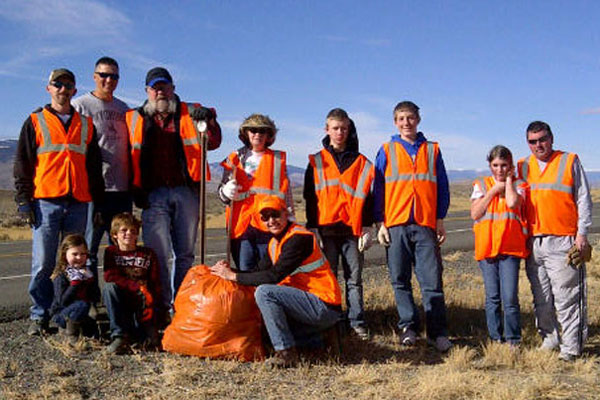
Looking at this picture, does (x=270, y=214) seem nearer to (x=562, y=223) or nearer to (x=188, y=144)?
(x=188, y=144)

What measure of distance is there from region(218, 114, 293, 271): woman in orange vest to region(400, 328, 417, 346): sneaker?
1478 mm

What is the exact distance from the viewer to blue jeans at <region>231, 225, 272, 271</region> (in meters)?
5.81

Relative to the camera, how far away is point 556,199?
5445 millimetres

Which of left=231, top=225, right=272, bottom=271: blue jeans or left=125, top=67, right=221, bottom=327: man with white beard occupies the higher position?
left=125, top=67, right=221, bottom=327: man with white beard

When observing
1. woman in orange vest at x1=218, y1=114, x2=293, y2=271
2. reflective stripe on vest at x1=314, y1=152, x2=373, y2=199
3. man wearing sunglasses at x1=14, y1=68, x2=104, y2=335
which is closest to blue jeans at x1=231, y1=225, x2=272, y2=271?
woman in orange vest at x1=218, y1=114, x2=293, y2=271

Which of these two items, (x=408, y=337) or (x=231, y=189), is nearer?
(x=231, y=189)

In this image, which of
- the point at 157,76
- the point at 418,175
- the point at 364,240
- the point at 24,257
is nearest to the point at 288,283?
the point at 364,240

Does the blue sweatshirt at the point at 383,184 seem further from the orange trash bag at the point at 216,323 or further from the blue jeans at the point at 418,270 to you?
the orange trash bag at the point at 216,323

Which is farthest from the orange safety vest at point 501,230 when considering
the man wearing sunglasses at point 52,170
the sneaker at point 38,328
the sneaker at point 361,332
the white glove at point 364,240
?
the sneaker at point 38,328

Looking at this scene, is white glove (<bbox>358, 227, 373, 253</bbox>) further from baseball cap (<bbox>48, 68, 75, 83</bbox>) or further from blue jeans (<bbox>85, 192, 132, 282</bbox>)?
baseball cap (<bbox>48, 68, 75, 83</bbox>)

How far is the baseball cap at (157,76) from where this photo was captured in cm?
584

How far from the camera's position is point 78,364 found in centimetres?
514

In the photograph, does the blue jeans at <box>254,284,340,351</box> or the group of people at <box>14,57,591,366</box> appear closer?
the blue jeans at <box>254,284,340,351</box>

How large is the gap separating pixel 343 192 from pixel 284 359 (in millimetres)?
1617
